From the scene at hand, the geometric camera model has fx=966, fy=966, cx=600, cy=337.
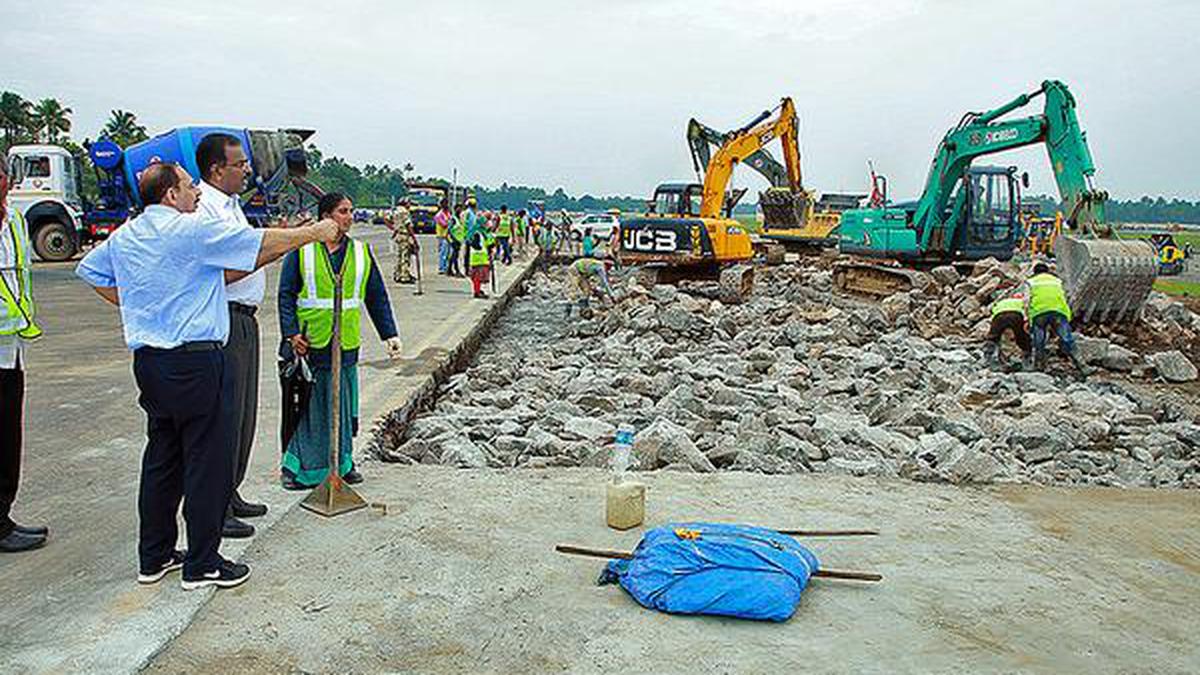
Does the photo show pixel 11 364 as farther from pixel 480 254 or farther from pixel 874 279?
pixel 874 279

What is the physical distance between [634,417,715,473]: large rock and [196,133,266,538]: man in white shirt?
98.2 inches

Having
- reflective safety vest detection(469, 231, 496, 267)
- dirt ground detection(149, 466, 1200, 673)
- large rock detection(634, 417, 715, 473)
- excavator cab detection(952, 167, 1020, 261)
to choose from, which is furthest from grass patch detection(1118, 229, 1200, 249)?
dirt ground detection(149, 466, 1200, 673)

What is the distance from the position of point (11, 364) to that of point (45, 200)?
21.3 m

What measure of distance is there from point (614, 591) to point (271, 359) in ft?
21.1

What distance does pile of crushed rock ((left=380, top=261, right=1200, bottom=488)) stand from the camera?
676 centimetres

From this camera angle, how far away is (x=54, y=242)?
22.7m

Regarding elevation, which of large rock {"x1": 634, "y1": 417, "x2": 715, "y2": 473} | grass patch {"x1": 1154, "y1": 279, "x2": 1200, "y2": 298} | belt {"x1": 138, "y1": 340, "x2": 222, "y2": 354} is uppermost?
belt {"x1": 138, "y1": 340, "x2": 222, "y2": 354}

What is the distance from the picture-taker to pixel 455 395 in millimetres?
9242

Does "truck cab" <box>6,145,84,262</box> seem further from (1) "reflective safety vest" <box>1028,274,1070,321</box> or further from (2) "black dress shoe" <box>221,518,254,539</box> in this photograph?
(2) "black dress shoe" <box>221,518,254,539</box>

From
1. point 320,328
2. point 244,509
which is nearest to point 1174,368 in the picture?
point 320,328

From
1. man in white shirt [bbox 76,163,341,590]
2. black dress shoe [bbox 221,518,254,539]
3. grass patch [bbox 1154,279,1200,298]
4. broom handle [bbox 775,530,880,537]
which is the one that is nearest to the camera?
man in white shirt [bbox 76,163,341,590]

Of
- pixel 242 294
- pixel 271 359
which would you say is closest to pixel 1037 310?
pixel 271 359

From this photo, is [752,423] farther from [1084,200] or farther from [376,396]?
[1084,200]

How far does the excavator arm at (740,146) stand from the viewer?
2078 centimetres
